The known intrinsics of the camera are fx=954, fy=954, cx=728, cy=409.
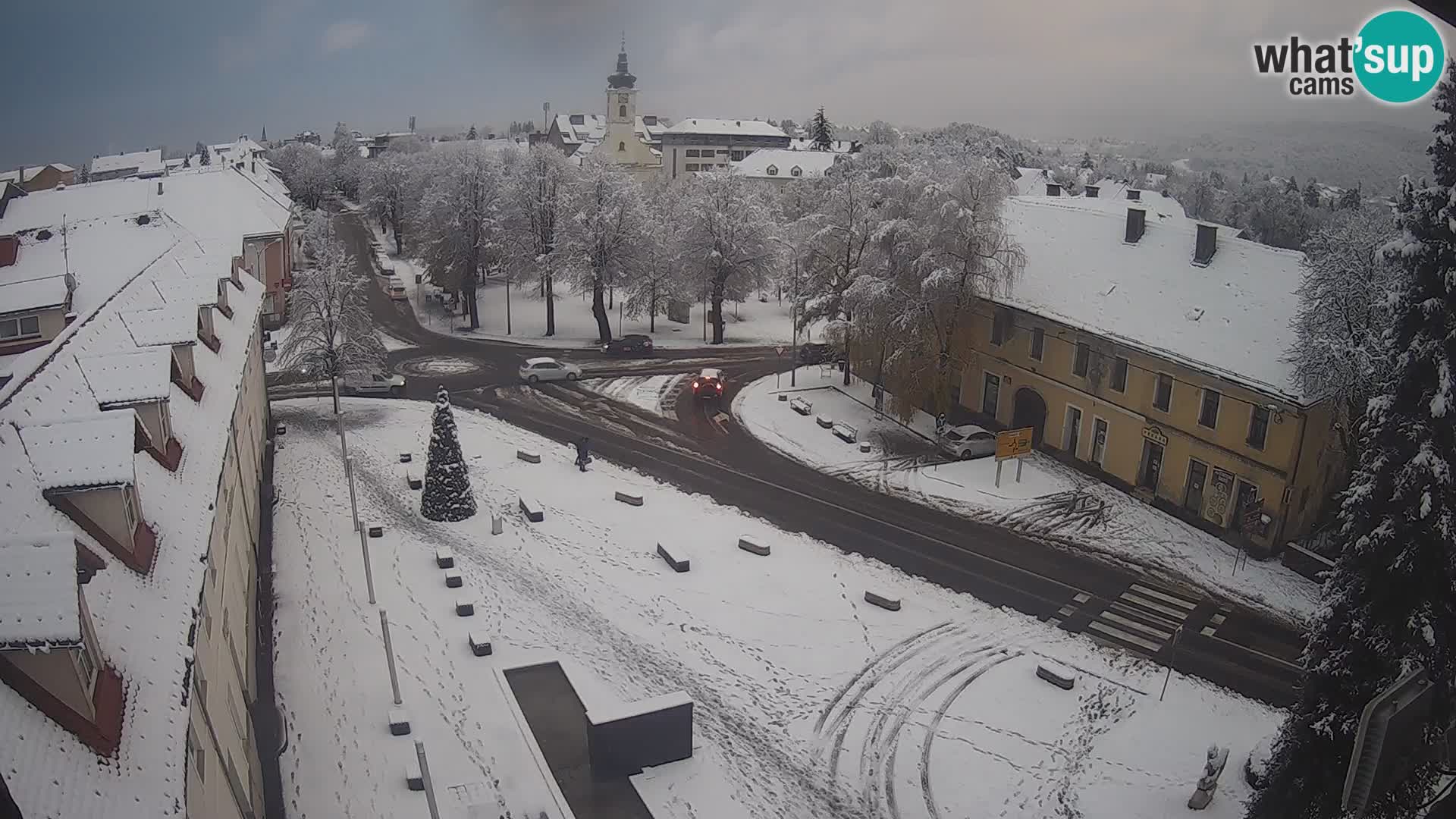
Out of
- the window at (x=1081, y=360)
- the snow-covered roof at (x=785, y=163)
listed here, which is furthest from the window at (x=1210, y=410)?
the snow-covered roof at (x=785, y=163)

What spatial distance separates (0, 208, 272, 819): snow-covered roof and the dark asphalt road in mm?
17873

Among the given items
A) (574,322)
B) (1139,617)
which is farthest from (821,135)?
(1139,617)

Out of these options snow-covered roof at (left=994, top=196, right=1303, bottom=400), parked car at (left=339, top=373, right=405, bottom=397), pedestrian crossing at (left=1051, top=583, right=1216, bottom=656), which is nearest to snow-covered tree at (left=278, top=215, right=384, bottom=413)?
parked car at (left=339, top=373, right=405, bottom=397)

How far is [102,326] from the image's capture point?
18.0 metres

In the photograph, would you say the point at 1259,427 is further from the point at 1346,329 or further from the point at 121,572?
the point at 121,572

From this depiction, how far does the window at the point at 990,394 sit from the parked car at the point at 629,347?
19.1m

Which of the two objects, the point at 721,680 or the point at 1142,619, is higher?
the point at 1142,619

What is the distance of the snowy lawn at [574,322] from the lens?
2188 inches

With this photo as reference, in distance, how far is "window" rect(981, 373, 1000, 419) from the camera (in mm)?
39062

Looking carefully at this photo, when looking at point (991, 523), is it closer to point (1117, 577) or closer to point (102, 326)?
point (1117, 577)

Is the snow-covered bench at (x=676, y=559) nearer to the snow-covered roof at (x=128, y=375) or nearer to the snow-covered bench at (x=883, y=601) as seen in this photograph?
the snow-covered bench at (x=883, y=601)

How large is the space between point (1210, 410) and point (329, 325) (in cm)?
3174

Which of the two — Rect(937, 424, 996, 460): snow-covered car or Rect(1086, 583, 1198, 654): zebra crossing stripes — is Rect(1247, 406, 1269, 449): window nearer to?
Rect(1086, 583, 1198, 654): zebra crossing stripes

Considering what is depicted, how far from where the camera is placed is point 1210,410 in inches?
1172
